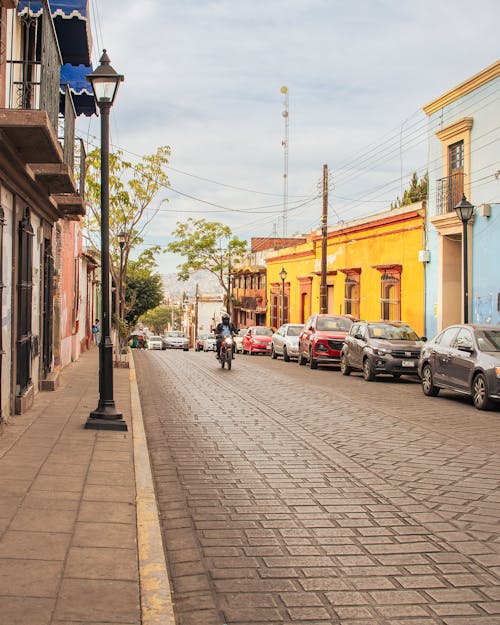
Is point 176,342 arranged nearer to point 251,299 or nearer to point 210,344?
point 210,344

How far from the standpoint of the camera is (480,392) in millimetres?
13672

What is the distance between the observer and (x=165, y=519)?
6.06 m

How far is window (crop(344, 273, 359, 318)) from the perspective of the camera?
34781 mm

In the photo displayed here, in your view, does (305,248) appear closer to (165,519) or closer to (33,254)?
(33,254)

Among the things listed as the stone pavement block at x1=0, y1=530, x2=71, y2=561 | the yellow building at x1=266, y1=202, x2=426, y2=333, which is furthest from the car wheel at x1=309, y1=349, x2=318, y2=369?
the stone pavement block at x1=0, y1=530, x2=71, y2=561

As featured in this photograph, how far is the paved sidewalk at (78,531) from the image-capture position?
4.02 m

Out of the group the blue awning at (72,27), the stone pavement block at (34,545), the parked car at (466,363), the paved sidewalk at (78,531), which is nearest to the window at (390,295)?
the parked car at (466,363)

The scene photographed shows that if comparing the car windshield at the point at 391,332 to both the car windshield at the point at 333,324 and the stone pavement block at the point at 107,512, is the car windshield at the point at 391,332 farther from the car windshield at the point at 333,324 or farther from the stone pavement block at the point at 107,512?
the stone pavement block at the point at 107,512

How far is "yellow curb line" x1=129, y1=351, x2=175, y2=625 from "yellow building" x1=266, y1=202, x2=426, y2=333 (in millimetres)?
21371

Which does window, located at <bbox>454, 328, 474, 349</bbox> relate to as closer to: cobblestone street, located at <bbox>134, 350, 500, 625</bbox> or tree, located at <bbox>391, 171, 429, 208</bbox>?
cobblestone street, located at <bbox>134, 350, 500, 625</bbox>

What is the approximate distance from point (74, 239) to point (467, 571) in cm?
2028

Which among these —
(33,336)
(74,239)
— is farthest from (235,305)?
(33,336)

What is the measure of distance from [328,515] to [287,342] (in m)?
23.3

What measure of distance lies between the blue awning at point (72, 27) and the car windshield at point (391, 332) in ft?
32.3
